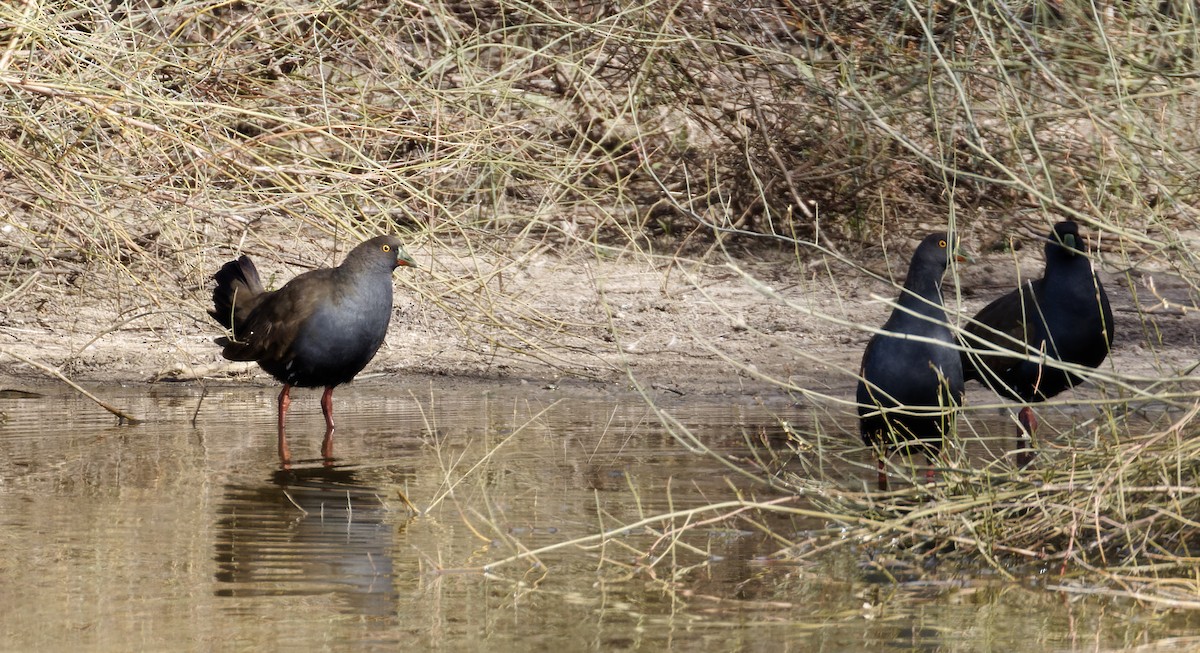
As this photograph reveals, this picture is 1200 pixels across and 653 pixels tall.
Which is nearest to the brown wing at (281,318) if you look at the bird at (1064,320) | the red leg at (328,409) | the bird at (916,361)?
the red leg at (328,409)

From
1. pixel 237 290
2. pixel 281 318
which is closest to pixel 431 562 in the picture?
pixel 281 318

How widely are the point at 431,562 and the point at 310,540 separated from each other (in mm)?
721

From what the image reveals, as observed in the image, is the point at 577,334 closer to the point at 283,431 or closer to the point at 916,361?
the point at 283,431

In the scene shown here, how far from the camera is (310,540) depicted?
557 centimetres

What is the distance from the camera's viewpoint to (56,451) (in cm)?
727

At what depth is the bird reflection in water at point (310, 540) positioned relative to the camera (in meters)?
4.84

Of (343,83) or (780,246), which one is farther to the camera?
(780,246)

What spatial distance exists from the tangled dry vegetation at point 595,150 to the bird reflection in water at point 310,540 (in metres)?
1.33

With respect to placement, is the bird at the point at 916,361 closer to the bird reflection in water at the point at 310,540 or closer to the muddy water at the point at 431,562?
the muddy water at the point at 431,562

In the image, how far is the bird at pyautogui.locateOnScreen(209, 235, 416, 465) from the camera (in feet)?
26.4

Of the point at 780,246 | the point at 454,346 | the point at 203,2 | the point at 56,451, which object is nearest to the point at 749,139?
the point at 780,246

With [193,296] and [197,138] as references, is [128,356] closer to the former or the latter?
[193,296]

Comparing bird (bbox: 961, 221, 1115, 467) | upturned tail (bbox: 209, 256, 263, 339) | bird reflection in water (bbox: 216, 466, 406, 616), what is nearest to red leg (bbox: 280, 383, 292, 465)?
bird reflection in water (bbox: 216, 466, 406, 616)

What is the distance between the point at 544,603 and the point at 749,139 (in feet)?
22.7
